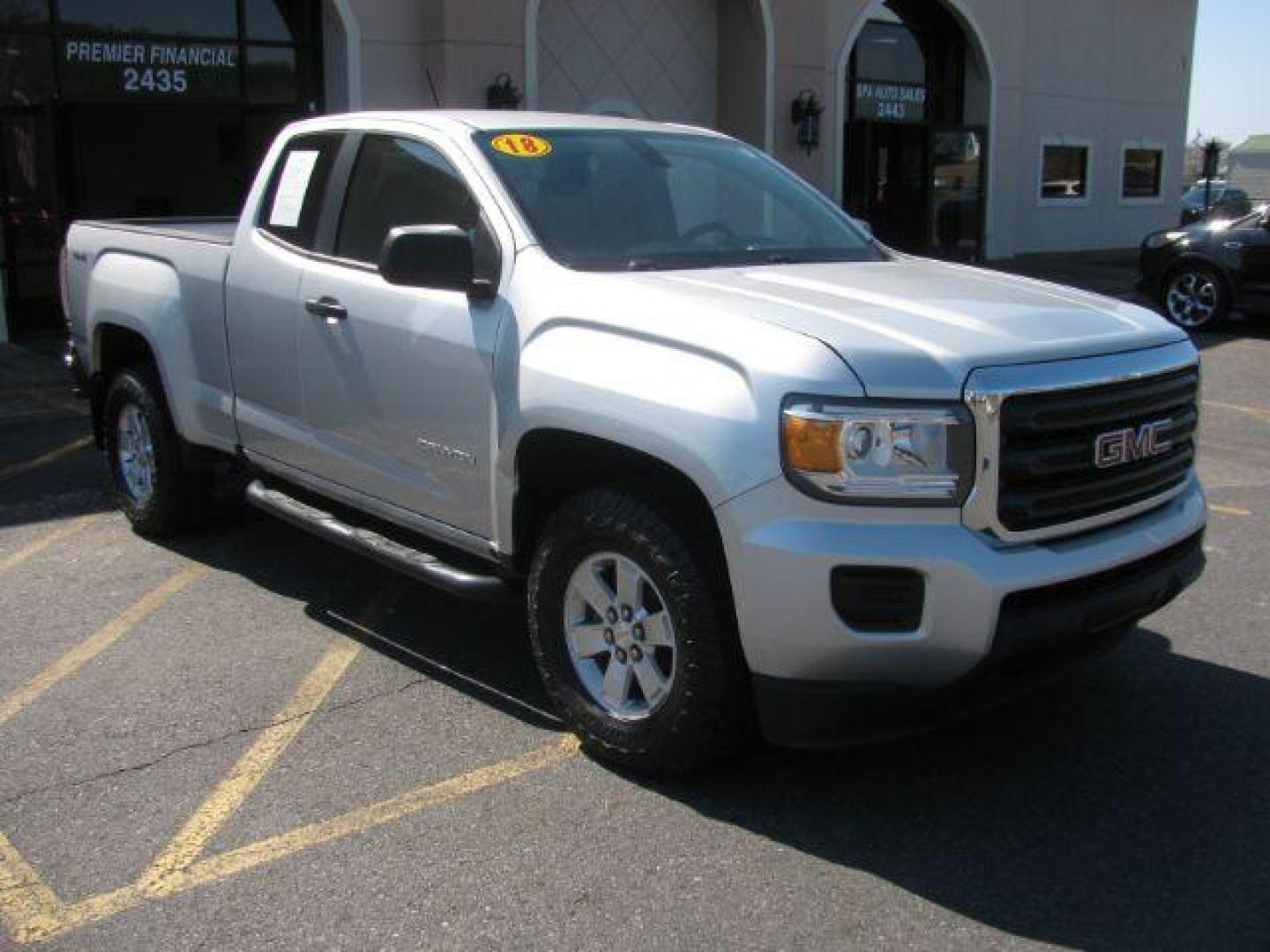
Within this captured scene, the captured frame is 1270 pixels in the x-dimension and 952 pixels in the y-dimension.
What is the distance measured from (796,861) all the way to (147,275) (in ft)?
13.9

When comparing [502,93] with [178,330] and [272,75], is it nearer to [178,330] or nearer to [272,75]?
[272,75]

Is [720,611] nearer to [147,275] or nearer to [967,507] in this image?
[967,507]

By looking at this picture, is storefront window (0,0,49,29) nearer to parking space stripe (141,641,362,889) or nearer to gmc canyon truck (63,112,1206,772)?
gmc canyon truck (63,112,1206,772)

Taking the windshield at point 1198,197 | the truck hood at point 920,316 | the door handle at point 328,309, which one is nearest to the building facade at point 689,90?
the windshield at point 1198,197

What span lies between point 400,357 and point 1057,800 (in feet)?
8.39

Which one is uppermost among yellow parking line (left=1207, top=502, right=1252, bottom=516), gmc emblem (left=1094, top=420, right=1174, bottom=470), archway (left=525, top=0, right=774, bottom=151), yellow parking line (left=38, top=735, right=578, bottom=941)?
archway (left=525, top=0, right=774, bottom=151)

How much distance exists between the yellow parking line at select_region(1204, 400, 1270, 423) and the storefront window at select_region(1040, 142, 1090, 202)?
1562 cm

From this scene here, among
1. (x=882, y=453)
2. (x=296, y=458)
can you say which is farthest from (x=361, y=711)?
(x=882, y=453)

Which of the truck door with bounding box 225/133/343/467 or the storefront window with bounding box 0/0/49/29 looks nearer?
the truck door with bounding box 225/133/343/467

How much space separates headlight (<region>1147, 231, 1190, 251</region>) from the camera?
47.7ft

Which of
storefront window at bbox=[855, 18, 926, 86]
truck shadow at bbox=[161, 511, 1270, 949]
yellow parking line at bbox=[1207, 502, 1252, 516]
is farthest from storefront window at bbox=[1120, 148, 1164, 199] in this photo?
truck shadow at bbox=[161, 511, 1270, 949]

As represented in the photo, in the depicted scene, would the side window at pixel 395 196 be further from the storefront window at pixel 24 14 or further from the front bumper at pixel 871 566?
the storefront window at pixel 24 14

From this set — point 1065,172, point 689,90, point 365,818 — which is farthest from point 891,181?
point 365,818

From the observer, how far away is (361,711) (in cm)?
448
